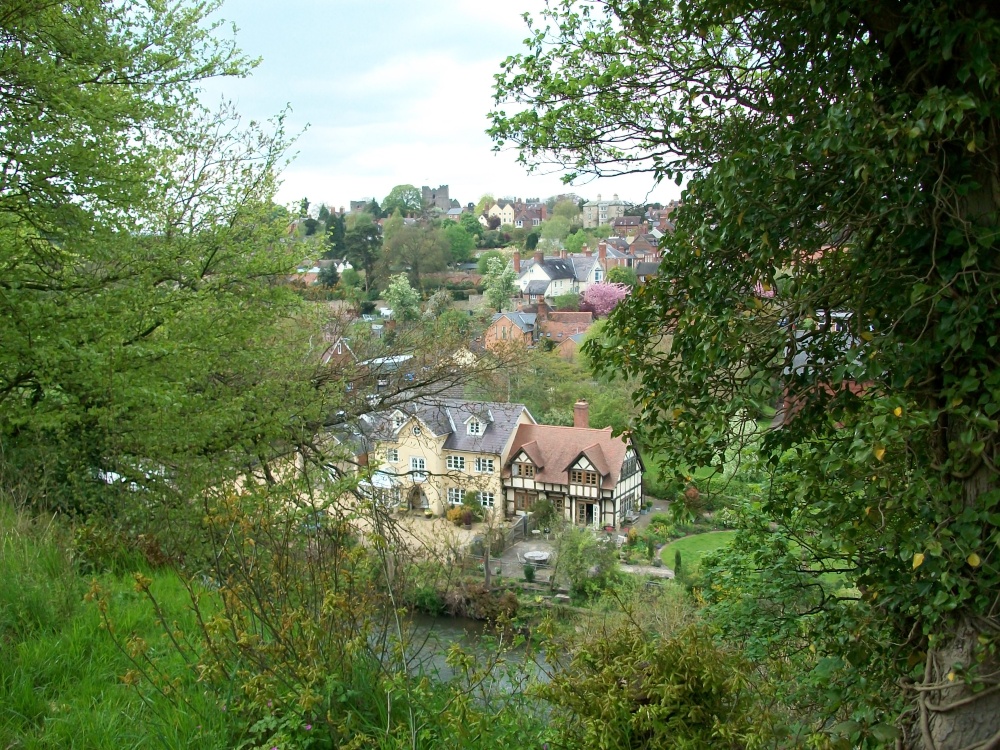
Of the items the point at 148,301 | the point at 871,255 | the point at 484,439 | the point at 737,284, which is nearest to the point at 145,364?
the point at 148,301

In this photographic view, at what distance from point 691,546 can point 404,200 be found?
208 ft

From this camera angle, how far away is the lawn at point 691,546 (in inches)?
766

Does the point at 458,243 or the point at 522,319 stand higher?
the point at 458,243

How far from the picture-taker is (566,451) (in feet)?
80.6

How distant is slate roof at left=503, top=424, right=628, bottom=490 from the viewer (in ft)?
79.3

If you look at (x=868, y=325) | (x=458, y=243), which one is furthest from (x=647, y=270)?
(x=458, y=243)

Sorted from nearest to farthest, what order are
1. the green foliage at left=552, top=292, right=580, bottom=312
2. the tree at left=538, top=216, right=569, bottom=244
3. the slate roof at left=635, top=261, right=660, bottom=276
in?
the slate roof at left=635, top=261, right=660, bottom=276 < the green foliage at left=552, top=292, right=580, bottom=312 < the tree at left=538, top=216, right=569, bottom=244

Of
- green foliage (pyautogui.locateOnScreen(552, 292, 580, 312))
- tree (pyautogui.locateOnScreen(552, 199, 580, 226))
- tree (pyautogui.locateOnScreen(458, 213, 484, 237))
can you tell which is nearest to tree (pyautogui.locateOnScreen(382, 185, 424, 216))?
tree (pyautogui.locateOnScreen(458, 213, 484, 237))

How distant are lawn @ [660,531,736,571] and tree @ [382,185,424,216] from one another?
2221 inches

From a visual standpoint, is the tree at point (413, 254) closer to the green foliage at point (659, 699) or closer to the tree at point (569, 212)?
the tree at point (569, 212)

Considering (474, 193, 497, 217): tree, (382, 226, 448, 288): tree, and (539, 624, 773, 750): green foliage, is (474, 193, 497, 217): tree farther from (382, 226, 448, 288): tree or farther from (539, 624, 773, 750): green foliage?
(539, 624, 773, 750): green foliage

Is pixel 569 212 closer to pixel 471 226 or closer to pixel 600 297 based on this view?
pixel 471 226

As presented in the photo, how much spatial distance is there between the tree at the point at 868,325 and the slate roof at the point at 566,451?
68.5ft

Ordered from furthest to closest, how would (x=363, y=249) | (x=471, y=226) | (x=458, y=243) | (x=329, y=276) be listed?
(x=471, y=226), (x=458, y=243), (x=363, y=249), (x=329, y=276)
